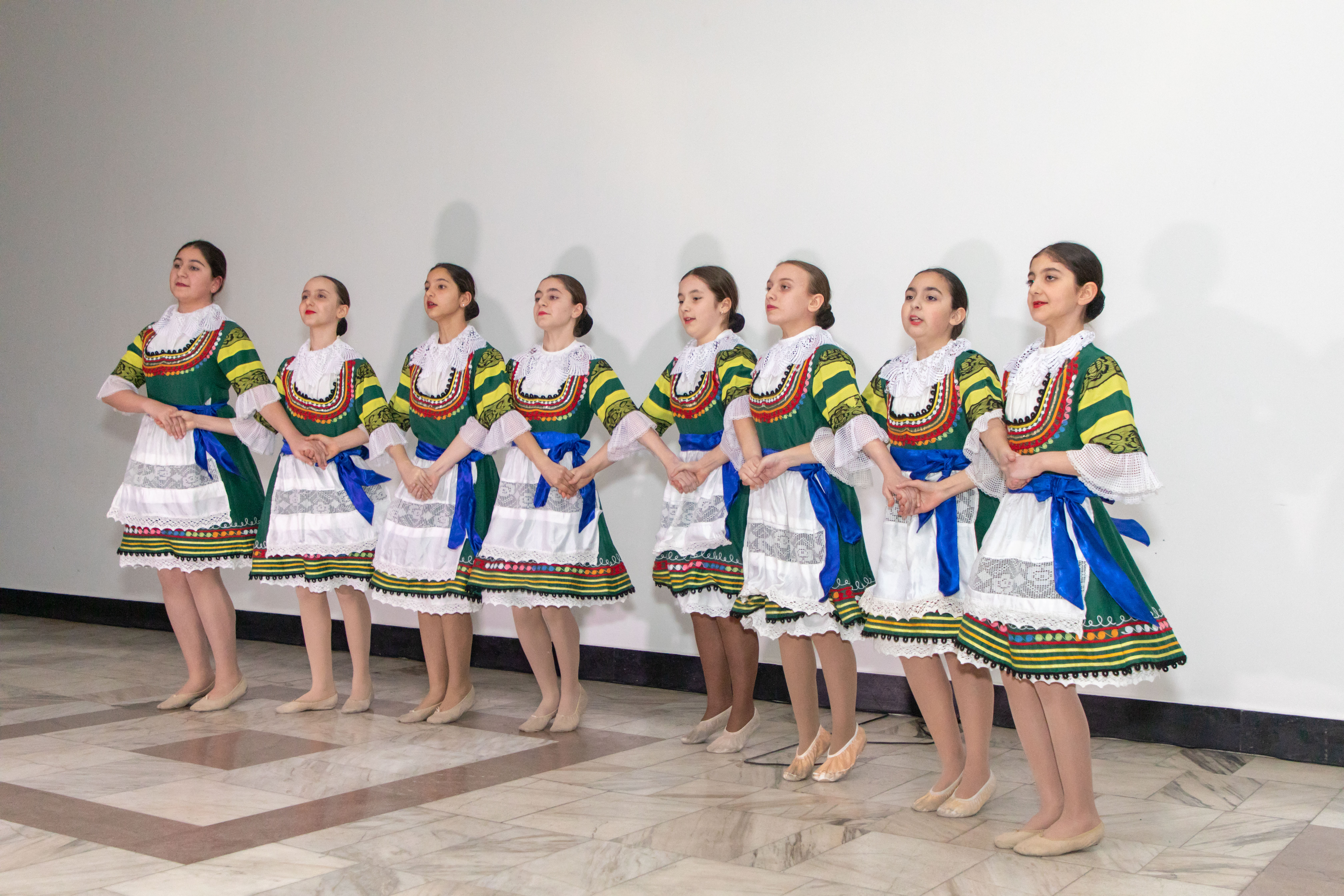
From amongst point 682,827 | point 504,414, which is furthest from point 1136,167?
point 682,827

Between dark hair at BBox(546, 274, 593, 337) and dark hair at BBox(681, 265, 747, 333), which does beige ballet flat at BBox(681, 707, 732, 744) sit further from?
dark hair at BBox(546, 274, 593, 337)

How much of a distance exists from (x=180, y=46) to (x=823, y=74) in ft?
11.8

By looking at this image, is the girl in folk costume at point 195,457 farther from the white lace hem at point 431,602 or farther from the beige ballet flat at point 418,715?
the beige ballet flat at point 418,715

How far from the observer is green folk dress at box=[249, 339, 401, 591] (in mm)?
4090

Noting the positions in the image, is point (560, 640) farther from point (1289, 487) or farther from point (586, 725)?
point (1289, 487)

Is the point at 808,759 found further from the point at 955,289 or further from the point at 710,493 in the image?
the point at 955,289

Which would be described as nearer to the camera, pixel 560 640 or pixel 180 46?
pixel 560 640

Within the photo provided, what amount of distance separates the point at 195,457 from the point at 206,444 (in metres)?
0.06

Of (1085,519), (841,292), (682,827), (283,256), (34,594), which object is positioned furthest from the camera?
(34,594)

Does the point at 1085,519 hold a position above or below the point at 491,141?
below

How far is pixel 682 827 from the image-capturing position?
113 inches

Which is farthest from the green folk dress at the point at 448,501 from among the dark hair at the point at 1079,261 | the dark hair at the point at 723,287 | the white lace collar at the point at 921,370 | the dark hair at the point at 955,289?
the dark hair at the point at 1079,261

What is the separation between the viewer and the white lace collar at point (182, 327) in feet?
13.7

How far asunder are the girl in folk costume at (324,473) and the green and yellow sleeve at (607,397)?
72 centimetres
